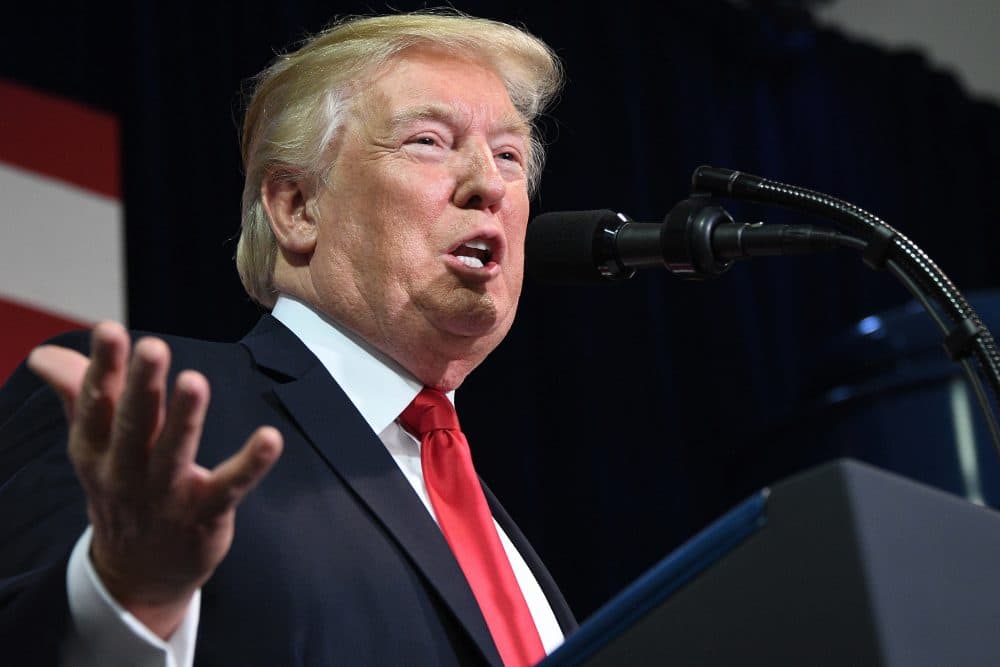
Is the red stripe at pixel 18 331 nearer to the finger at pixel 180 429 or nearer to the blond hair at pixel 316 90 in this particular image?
the blond hair at pixel 316 90

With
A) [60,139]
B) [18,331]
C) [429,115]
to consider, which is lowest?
[18,331]

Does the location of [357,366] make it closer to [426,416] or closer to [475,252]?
[426,416]

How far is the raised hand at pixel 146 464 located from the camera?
738 millimetres

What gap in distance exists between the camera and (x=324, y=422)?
1.36 meters

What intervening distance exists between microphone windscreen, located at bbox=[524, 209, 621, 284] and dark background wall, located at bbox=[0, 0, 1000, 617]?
63.4 inches

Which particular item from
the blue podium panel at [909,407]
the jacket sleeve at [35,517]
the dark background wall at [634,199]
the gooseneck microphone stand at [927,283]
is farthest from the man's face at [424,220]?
the blue podium panel at [909,407]

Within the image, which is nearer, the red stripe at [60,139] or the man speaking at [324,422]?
the man speaking at [324,422]

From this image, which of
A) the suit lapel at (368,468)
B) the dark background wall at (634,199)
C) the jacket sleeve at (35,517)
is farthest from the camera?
the dark background wall at (634,199)

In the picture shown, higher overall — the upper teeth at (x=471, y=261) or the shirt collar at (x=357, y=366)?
the upper teeth at (x=471, y=261)

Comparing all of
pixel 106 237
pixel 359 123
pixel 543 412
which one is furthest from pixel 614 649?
pixel 543 412

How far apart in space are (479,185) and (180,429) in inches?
35.8

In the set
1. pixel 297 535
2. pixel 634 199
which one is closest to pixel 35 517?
pixel 297 535

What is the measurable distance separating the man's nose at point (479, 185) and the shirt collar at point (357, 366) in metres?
0.22

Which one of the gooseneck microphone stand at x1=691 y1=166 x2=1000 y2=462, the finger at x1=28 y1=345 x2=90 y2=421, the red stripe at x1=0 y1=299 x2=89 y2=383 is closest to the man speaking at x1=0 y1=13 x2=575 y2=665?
the finger at x1=28 y1=345 x2=90 y2=421
